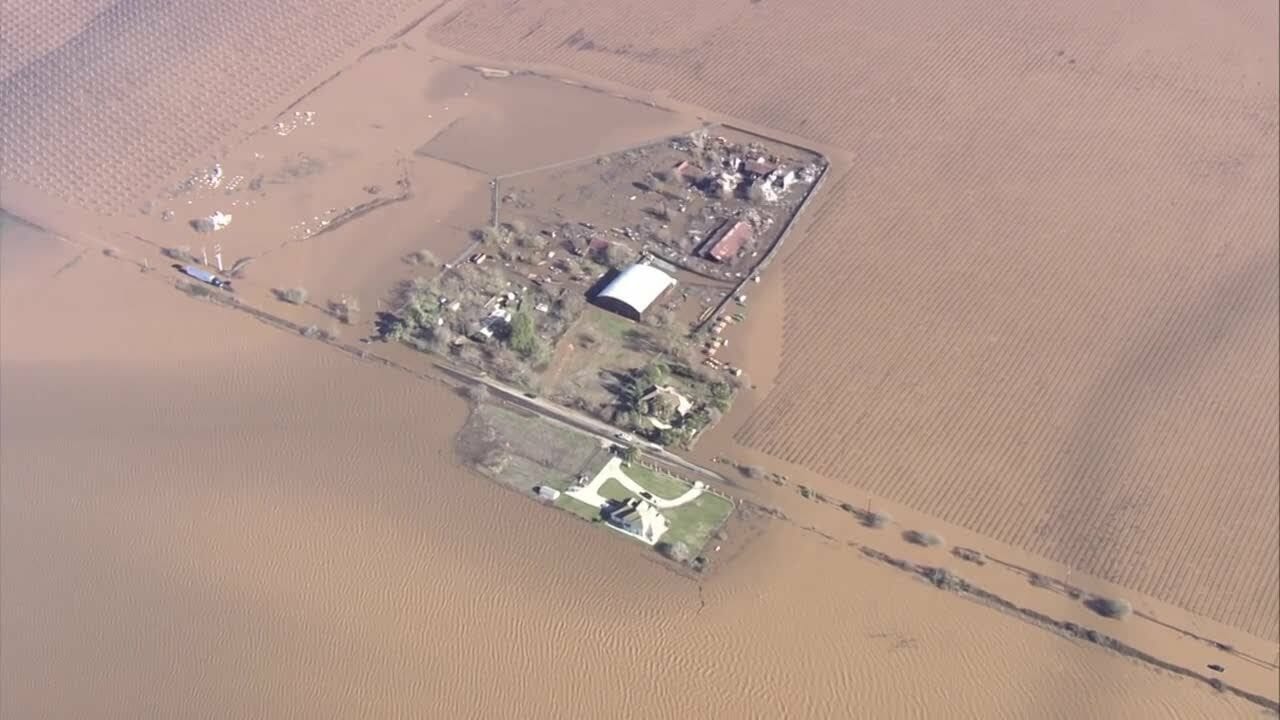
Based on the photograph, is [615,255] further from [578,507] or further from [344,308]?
[578,507]

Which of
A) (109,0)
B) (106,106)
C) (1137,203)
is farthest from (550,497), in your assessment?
(109,0)

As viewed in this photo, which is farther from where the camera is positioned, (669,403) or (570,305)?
(570,305)

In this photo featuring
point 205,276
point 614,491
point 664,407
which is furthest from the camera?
point 205,276

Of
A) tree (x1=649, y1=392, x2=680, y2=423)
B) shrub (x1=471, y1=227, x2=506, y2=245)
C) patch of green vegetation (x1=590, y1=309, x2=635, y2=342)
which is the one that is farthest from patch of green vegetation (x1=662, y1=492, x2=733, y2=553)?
shrub (x1=471, y1=227, x2=506, y2=245)

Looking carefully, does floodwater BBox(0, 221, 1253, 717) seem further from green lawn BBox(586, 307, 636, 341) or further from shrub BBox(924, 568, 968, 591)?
green lawn BBox(586, 307, 636, 341)

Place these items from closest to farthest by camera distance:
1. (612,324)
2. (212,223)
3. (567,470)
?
(567,470) → (612,324) → (212,223)

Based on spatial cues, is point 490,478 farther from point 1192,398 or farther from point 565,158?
point 1192,398

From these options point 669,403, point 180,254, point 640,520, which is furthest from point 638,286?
point 180,254
